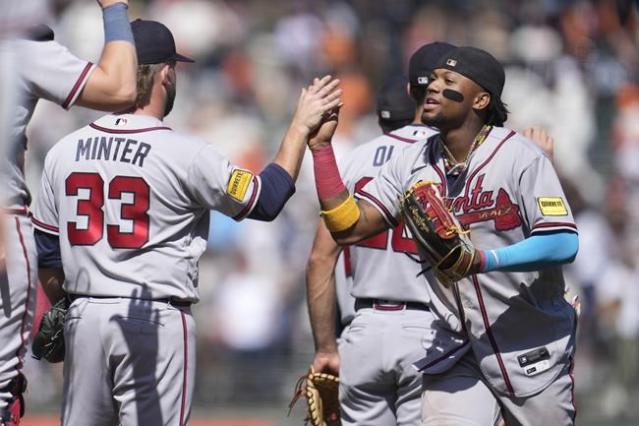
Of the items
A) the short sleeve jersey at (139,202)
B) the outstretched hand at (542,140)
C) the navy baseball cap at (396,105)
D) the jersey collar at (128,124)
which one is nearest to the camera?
the short sleeve jersey at (139,202)

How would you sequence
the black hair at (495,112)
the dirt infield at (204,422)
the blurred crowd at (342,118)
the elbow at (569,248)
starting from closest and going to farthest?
the elbow at (569,248), the black hair at (495,112), the dirt infield at (204,422), the blurred crowd at (342,118)

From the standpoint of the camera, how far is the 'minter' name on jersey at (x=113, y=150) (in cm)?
553

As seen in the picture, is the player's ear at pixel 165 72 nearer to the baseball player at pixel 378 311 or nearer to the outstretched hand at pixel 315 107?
the outstretched hand at pixel 315 107

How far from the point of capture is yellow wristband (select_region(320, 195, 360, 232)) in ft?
18.7

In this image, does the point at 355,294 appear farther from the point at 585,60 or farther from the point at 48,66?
the point at 585,60

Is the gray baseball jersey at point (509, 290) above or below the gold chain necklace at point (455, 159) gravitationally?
below

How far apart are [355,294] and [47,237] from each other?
1.73m

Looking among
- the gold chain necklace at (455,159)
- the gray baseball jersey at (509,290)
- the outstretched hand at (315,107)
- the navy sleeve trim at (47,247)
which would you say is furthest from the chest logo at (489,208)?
the navy sleeve trim at (47,247)

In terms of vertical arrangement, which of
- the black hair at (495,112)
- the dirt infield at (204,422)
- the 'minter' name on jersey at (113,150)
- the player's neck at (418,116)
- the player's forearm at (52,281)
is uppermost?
the black hair at (495,112)

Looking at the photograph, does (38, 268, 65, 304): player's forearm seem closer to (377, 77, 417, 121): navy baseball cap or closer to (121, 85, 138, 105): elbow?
(121, 85, 138, 105): elbow

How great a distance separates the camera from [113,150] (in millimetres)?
5566

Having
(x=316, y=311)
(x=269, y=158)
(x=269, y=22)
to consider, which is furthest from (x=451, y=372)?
(x=269, y=22)

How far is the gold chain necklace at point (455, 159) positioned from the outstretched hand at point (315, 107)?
22.3 inches

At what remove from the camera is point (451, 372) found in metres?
5.79
